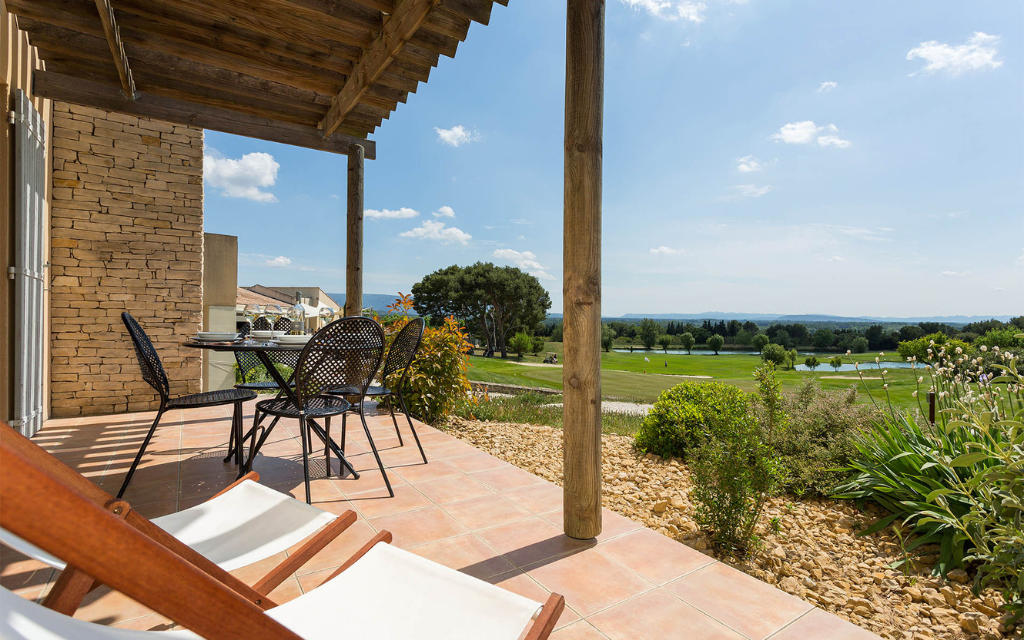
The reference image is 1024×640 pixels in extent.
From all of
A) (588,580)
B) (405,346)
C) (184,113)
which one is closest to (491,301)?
(184,113)

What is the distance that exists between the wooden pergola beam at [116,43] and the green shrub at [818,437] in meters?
4.76

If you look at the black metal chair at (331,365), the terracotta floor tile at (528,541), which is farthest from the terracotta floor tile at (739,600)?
the black metal chair at (331,365)

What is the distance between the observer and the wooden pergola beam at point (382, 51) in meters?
3.04

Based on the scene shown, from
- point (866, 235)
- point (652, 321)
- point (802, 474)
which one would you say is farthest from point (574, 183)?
point (866, 235)

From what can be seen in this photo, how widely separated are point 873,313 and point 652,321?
8950 millimetres

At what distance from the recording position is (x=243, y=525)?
4.66 feet

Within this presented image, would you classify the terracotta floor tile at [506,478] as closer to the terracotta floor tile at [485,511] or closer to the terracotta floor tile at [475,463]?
the terracotta floor tile at [475,463]

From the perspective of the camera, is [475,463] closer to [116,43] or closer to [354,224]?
[354,224]

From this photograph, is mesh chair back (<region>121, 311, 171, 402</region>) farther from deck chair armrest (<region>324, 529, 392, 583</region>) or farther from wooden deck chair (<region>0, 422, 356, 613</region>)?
deck chair armrest (<region>324, 529, 392, 583</region>)

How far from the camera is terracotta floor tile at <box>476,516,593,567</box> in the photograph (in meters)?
2.02

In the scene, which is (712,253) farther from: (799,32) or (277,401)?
(277,401)

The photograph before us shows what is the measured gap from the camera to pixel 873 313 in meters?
18.8

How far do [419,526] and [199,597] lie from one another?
1.80m

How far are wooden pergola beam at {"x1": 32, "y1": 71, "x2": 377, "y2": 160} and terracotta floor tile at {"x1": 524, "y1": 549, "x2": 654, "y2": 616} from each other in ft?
14.4
